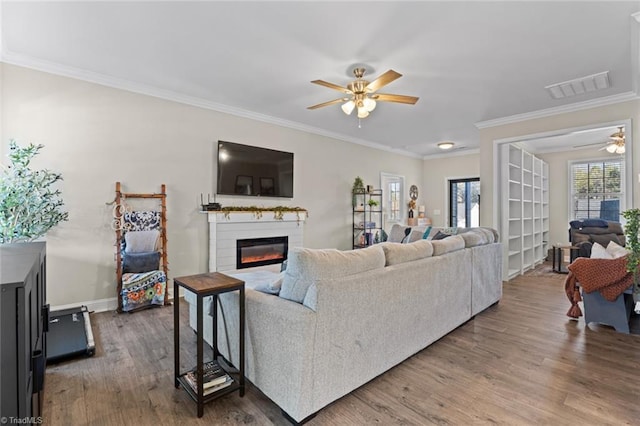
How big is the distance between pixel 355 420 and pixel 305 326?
645mm

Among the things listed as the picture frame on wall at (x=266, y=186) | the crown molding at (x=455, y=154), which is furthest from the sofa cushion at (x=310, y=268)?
the crown molding at (x=455, y=154)

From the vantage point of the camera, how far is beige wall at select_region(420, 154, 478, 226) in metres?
7.74

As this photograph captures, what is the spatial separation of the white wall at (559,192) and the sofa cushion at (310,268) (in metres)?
7.60

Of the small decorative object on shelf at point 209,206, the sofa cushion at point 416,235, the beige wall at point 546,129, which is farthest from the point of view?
the sofa cushion at point 416,235

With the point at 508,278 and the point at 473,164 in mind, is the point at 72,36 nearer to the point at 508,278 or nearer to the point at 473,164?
the point at 508,278

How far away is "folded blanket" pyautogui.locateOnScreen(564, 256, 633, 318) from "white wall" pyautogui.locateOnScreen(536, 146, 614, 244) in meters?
5.05

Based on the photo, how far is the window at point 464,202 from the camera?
26.3ft

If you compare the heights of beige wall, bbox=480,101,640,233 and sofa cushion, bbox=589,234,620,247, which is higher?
beige wall, bbox=480,101,640,233

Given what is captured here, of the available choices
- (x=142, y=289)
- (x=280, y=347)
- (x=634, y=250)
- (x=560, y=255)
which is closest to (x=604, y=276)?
(x=634, y=250)

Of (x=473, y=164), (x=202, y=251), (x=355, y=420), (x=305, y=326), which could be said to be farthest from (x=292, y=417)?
(x=473, y=164)

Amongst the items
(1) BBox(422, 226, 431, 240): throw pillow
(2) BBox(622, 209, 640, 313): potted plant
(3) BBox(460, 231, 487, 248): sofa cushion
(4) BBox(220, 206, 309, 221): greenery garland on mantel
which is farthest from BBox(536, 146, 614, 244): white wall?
(4) BBox(220, 206, 309, 221): greenery garland on mantel

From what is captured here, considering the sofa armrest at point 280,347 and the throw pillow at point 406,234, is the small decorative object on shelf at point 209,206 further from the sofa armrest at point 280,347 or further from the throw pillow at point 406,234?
the throw pillow at point 406,234

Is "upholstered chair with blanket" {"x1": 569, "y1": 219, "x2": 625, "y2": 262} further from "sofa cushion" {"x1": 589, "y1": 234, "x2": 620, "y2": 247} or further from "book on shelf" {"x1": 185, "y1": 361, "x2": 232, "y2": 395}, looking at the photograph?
"book on shelf" {"x1": 185, "y1": 361, "x2": 232, "y2": 395}

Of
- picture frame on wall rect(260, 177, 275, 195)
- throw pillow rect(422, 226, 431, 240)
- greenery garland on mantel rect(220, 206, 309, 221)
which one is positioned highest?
picture frame on wall rect(260, 177, 275, 195)
